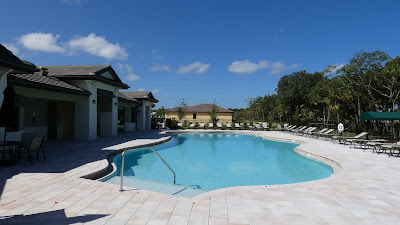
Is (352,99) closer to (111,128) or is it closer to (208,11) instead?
(208,11)

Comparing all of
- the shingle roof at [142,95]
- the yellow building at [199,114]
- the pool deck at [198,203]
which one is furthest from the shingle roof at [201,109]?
the pool deck at [198,203]

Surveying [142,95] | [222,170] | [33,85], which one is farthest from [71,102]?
[222,170]

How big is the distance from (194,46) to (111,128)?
18677mm

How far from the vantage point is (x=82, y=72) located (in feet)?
48.9

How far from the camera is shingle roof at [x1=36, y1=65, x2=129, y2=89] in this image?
47.3 feet

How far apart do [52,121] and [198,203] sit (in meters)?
14.7

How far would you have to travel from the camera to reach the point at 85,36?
18.6 m

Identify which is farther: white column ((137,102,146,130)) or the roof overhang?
white column ((137,102,146,130))

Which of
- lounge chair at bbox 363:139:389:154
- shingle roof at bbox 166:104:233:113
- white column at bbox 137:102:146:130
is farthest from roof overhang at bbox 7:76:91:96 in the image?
shingle roof at bbox 166:104:233:113

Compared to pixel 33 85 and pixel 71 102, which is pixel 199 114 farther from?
pixel 33 85

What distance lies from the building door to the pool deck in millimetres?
10086

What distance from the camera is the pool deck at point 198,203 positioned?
148 inches

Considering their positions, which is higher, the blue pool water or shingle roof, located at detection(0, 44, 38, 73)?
shingle roof, located at detection(0, 44, 38, 73)

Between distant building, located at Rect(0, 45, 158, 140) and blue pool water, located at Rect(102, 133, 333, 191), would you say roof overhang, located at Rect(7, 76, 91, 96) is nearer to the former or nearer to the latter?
distant building, located at Rect(0, 45, 158, 140)
